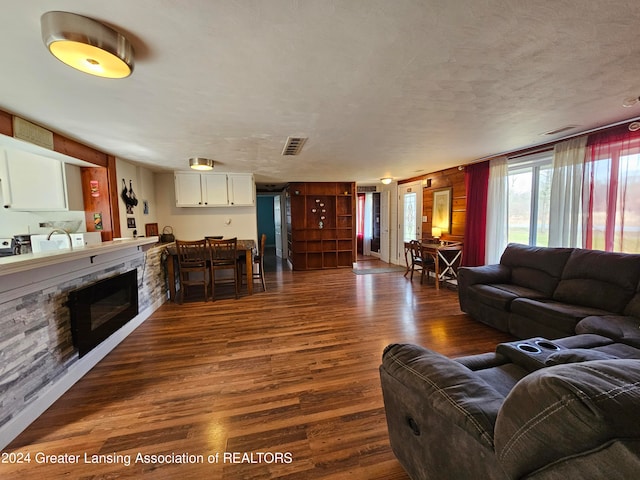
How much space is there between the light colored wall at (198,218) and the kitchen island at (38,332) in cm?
276

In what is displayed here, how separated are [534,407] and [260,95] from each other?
2261 mm

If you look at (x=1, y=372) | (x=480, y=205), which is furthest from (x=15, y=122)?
(x=480, y=205)

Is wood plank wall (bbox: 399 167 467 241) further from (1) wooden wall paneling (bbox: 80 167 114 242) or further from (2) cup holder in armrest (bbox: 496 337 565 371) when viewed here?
(1) wooden wall paneling (bbox: 80 167 114 242)

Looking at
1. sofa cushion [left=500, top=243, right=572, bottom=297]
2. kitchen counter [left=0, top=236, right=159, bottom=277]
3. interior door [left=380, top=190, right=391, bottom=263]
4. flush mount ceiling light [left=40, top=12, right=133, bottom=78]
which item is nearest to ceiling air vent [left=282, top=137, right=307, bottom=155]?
flush mount ceiling light [left=40, top=12, right=133, bottom=78]

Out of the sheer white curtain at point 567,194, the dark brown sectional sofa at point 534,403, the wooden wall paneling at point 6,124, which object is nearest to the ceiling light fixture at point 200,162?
the wooden wall paneling at point 6,124

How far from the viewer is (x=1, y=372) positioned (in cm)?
161

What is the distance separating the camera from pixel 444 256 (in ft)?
16.8

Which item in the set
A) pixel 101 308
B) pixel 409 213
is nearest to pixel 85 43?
pixel 101 308

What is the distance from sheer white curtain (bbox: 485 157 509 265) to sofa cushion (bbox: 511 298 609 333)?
175cm

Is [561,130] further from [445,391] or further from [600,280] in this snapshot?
[445,391]

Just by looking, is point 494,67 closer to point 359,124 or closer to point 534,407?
point 359,124

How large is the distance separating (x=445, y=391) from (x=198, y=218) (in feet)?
17.8

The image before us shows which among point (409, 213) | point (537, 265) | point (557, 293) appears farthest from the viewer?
point (409, 213)

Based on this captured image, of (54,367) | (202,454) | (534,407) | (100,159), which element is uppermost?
Answer: (100,159)
